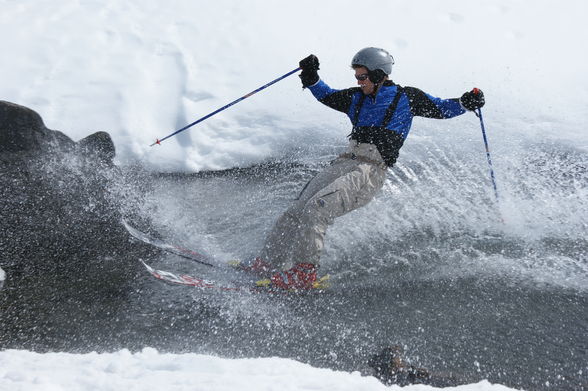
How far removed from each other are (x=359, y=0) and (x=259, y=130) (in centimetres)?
484

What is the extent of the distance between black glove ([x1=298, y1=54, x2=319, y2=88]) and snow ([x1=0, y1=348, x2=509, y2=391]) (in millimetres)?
3525

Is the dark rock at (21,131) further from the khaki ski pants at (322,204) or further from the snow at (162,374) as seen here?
the snow at (162,374)

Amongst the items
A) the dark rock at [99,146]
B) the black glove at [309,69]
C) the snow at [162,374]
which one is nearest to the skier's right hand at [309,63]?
the black glove at [309,69]

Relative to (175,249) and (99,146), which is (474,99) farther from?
(99,146)

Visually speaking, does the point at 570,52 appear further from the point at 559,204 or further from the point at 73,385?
the point at 73,385

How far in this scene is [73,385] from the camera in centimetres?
287

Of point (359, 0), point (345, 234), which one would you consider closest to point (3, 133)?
point (345, 234)

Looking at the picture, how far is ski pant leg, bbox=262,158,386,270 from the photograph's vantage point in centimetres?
519

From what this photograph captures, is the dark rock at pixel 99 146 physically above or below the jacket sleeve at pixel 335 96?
below

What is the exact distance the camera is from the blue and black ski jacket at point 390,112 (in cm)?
571

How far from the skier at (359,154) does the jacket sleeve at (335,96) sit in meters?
0.01

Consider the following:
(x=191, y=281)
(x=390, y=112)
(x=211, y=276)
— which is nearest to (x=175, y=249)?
(x=211, y=276)

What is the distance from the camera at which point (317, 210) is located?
5293 millimetres

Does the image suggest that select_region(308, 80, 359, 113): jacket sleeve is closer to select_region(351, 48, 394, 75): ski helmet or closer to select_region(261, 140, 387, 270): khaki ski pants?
select_region(351, 48, 394, 75): ski helmet
